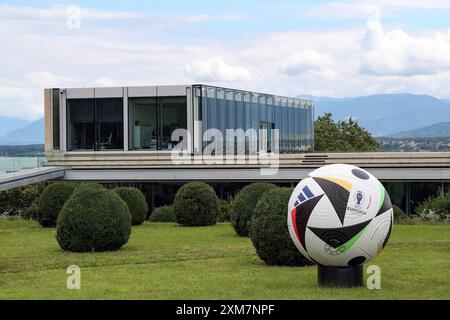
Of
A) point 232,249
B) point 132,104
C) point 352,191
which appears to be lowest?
point 232,249

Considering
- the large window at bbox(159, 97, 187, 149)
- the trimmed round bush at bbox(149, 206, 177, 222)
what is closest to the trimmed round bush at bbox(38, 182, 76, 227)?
the trimmed round bush at bbox(149, 206, 177, 222)

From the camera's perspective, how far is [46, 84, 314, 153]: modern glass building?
2146 inches

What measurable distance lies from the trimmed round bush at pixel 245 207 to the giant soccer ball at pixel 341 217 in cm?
1301

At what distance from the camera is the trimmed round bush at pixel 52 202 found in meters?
35.8

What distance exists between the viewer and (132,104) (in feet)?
182

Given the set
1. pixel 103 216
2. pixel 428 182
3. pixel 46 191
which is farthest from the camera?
pixel 428 182

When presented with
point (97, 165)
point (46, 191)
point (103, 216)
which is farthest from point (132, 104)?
point (103, 216)

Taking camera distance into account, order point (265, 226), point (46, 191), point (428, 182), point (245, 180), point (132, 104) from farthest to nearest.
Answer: point (132, 104) → point (245, 180) → point (428, 182) → point (46, 191) → point (265, 226)

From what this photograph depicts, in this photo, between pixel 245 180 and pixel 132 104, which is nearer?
pixel 245 180

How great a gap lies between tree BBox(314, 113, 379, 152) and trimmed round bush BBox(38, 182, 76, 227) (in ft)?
150

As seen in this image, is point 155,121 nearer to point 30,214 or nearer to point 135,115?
point 135,115
